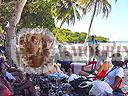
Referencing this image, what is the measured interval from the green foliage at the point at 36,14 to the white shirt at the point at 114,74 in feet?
51.2

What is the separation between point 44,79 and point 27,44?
853mm

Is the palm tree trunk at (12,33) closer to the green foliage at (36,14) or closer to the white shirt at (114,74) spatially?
the white shirt at (114,74)

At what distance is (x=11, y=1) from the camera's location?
74.7ft

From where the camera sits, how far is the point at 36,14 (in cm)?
2417

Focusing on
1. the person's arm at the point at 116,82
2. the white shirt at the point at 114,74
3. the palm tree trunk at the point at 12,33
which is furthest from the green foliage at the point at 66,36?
the person's arm at the point at 116,82

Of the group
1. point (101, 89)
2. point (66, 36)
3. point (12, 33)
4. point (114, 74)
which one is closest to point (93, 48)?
point (12, 33)

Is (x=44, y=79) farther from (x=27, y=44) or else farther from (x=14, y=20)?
(x=14, y=20)

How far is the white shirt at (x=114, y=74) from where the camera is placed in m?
8.35

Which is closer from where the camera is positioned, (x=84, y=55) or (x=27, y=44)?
(x=27, y=44)

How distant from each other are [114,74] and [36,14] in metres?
16.1

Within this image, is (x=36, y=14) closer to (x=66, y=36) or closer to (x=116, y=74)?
(x=116, y=74)

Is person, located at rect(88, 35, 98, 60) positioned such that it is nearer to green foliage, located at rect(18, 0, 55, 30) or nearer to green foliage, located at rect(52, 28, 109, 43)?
green foliage, located at rect(52, 28, 109, 43)

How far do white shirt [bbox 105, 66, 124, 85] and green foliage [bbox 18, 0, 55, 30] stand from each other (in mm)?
15618

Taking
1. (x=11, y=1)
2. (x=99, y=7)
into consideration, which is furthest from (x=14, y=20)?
(x=99, y=7)
